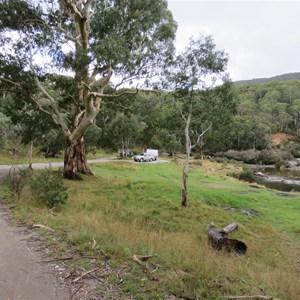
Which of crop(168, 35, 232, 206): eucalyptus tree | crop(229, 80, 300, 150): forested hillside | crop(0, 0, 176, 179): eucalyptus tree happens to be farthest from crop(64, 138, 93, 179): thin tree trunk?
crop(229, 80, 300, 150): forested hillside

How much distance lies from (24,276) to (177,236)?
5355 mm

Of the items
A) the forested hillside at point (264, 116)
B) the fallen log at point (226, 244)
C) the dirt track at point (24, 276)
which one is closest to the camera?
the dirt track at point (24, 276)

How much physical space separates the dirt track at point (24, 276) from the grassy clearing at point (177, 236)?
64cm

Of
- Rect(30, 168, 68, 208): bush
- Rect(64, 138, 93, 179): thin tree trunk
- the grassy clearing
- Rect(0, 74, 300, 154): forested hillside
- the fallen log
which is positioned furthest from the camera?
Rect(64, 138, 93, 179): thin tree trunk

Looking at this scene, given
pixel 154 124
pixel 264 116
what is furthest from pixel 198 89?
pixel 264 116

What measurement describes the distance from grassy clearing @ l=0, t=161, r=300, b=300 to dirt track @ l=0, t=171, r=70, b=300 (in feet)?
2.10

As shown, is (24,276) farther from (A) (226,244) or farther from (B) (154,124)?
(B) (154,124)

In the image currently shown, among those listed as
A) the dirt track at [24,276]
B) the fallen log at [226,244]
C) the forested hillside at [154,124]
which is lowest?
the fallen log at [226,244]

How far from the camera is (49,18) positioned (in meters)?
18.5

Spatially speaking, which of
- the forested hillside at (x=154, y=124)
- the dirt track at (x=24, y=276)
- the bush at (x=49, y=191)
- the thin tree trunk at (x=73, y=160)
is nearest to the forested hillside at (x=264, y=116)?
the forested hillside at (x=154, y=124)

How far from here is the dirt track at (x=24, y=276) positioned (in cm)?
412

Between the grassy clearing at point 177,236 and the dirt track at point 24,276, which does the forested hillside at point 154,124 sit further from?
the dirt track at point 24,276

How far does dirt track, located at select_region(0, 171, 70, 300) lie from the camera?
412cm

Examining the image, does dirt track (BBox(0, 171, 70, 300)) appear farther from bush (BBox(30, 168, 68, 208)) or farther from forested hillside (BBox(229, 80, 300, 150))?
forested hillside (BBox(229, 80, 300, 150))
